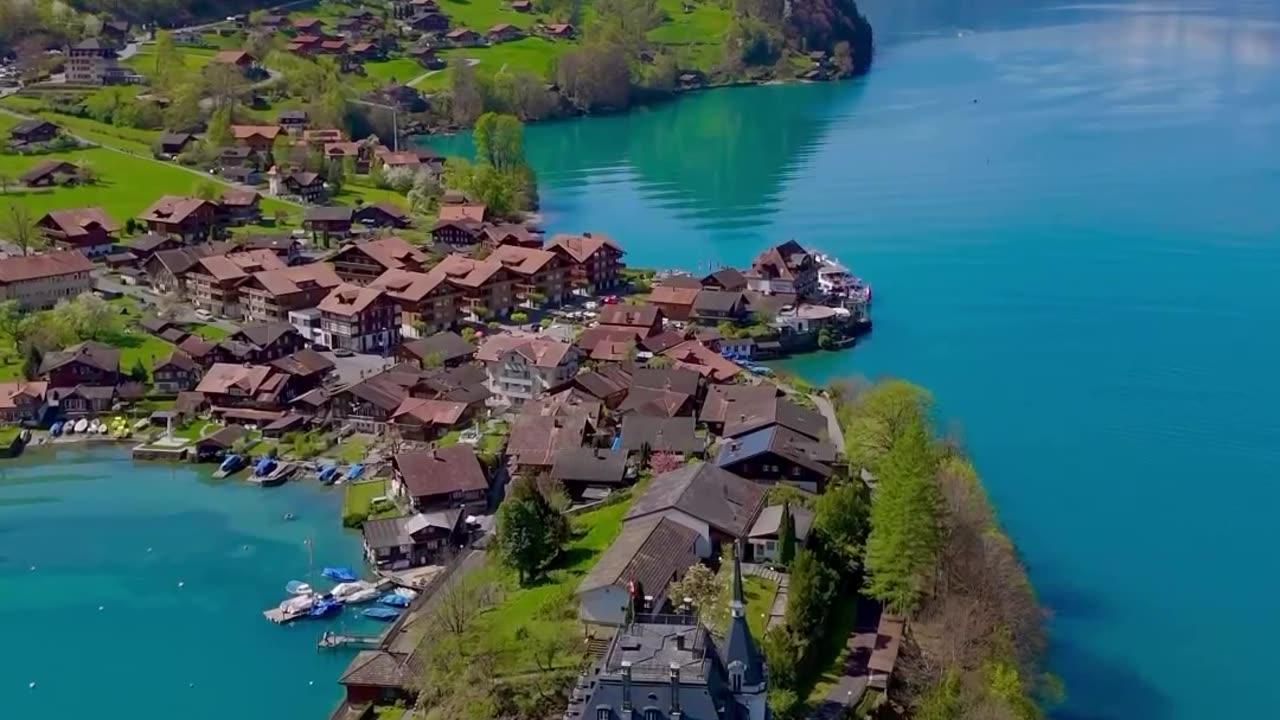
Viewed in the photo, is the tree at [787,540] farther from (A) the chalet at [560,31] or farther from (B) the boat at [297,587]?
(A) the chalet at [560,31]

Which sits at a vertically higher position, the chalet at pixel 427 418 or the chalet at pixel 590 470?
the chalet at pixel 590 470

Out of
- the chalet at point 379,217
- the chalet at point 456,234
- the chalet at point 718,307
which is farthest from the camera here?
the chalet at point 379,217

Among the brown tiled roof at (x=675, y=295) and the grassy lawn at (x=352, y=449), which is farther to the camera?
the brown tiled roof at (x=675, y=295)

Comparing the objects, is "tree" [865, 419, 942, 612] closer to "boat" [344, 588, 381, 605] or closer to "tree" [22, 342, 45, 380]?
"boat" [344, 588, 381, 605]

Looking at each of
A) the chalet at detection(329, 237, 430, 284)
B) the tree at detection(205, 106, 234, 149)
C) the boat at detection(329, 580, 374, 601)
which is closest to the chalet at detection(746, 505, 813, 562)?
the boat at detection(329, 580, 374, 601)

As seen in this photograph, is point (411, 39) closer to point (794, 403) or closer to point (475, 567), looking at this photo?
point (794, 403)

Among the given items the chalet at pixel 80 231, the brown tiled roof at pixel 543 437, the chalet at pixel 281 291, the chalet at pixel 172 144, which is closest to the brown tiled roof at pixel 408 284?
the chalet at pixel 281 291

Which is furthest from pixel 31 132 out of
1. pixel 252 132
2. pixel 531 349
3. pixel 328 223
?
pixel 531 349
